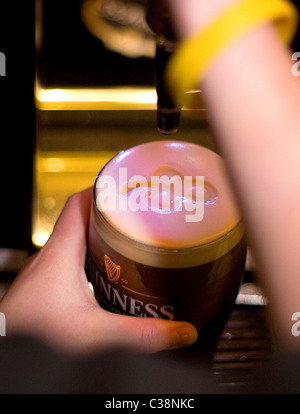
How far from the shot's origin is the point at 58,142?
1.03 metres

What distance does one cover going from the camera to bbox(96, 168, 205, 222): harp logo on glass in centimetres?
66

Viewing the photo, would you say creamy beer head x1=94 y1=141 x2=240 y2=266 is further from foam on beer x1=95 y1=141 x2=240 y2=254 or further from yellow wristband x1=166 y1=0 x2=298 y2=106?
yellow wristband x1=166 y1=0 x2=298 y2=106

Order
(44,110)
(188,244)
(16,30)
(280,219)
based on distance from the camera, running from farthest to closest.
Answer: (44,110) < (16,30) < (188,244) < (280,219)

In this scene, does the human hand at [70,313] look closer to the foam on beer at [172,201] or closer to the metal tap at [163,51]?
the foam on beer at [172,201]

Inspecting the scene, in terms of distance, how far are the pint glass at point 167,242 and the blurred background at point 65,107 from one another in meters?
0.22

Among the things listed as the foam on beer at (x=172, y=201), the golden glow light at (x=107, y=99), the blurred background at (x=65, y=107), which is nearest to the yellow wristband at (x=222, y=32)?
the foam on beer at (x=172, y=201)

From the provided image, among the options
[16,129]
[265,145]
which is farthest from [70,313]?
[16,129]

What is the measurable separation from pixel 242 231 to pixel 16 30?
20.7 inches

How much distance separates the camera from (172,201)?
0.67 metres

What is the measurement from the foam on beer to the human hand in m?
0.11

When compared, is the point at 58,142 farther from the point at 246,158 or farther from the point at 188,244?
the point at 246,158

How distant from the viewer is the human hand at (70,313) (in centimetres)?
64

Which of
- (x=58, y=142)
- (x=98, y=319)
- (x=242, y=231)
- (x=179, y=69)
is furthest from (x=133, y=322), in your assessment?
(x=58, y=142)

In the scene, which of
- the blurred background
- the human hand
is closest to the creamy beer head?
the human hand
